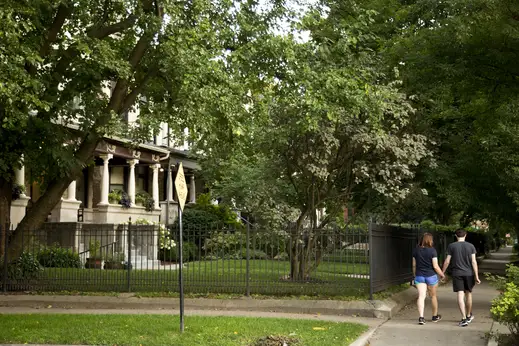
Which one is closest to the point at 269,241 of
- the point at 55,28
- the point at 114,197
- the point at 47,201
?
the point at 47,201

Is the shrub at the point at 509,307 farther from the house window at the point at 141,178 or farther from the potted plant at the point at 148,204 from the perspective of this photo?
the house window at the point at 141,178

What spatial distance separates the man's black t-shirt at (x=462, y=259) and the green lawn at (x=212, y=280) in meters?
2.90

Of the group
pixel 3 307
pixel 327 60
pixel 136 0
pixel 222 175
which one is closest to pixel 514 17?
pixel 327 60

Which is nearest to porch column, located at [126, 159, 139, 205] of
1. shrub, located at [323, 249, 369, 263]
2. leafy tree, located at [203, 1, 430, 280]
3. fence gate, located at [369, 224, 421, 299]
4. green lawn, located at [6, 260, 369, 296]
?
leafy tree, located at [203, 1, 430, 280]

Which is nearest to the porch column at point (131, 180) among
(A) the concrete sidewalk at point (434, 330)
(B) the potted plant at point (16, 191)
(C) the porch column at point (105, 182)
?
(C) the porch column at point (105, 182)

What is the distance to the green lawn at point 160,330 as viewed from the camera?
1043 centimetres

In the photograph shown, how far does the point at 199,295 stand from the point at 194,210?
2164cm

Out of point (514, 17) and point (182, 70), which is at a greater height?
point (514, 17)

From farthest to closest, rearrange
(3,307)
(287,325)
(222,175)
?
(222,175) < (3,307) < (287,325)

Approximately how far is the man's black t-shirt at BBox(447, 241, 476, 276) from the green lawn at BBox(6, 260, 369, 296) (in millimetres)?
2896

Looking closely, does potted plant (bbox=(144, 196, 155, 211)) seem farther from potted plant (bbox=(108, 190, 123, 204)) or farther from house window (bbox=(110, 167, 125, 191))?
potted plant (bbox=(108, 190, 123, 204))

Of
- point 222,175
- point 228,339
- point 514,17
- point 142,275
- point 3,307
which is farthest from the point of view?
point 222,175

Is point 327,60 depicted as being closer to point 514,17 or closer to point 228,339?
point 514,17

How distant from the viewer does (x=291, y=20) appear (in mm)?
17312
